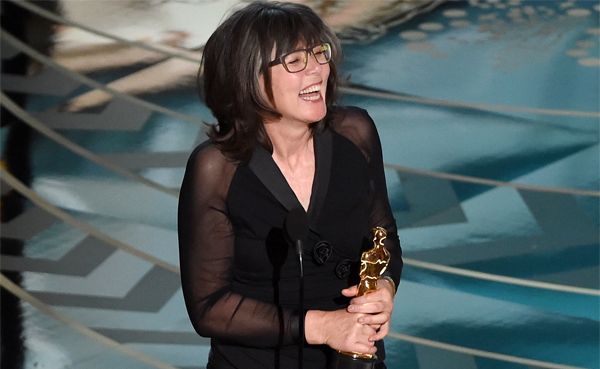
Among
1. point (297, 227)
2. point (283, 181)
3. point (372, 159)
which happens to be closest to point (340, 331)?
point (297, 227)

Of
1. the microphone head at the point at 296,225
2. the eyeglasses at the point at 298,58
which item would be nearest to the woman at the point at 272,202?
the eyeglasses at the point at 298,58

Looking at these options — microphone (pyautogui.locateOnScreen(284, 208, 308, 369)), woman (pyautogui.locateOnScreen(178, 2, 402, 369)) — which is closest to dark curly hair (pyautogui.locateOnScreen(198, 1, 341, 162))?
woman (pyautogui.locateOnScreen(178, 2, 402, 369))

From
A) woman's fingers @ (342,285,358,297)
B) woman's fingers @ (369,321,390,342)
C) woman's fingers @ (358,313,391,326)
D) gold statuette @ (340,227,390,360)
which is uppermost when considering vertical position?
gold statuette @ (340,227,390,360)

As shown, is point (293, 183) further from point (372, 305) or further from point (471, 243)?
point (471, 243)

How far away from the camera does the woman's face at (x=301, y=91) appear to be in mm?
2113

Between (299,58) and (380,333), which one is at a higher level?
(299,58)

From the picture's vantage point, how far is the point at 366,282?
205 centimetres

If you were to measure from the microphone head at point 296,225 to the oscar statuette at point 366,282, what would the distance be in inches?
5.0

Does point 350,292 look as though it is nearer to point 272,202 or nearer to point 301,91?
point 272,202

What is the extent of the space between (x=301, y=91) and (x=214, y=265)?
0.35 meters

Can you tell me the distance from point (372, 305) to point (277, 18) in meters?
0.52

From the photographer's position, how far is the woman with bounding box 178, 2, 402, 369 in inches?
83.0

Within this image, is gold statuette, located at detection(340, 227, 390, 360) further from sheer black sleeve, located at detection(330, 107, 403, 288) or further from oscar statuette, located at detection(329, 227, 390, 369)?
sheer black sleeve, located at detection(330, 107, 403, 288)

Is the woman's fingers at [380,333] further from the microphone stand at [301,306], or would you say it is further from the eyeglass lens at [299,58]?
the eyeglass lens at [299,58]
